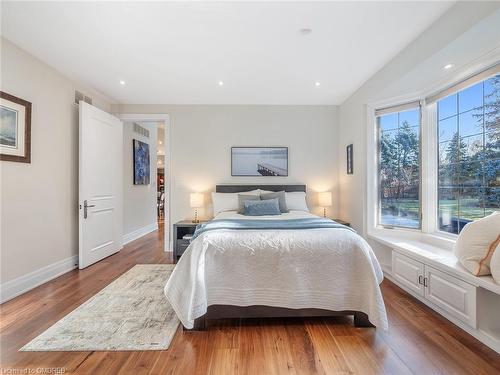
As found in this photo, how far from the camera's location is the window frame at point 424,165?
107 inches

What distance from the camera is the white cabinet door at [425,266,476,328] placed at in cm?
191

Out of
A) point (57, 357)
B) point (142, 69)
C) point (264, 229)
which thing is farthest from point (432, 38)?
point (57, 357)

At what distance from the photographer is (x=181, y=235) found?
13.4ft

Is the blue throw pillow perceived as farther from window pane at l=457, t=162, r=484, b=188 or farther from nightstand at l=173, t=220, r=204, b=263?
window pane at l=457, t=162, r=484, b=188

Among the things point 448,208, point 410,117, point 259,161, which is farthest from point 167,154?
point 448,208

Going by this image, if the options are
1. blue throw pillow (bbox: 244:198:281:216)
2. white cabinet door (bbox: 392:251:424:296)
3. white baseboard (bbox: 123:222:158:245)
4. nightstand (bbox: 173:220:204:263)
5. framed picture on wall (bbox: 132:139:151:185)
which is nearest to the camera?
white cabinet door (bbox: 392:251:424:296)

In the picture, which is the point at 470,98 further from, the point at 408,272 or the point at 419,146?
the point at 408,272

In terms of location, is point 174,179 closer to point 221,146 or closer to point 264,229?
point 221,146

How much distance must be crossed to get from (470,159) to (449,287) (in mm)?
1352

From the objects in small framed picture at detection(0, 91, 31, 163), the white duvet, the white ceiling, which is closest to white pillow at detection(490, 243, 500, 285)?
the white duvet

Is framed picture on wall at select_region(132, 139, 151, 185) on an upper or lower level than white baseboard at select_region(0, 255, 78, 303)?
upper

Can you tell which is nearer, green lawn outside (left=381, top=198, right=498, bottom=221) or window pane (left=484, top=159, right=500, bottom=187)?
window pane (left=484, top=159, right=500, bottom=187)

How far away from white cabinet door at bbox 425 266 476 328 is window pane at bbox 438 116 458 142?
1530mm

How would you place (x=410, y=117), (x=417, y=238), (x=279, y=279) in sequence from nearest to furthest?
1. (x=279, y=279)
2. (x=417, y=238)
3. (x=410, y=117)
